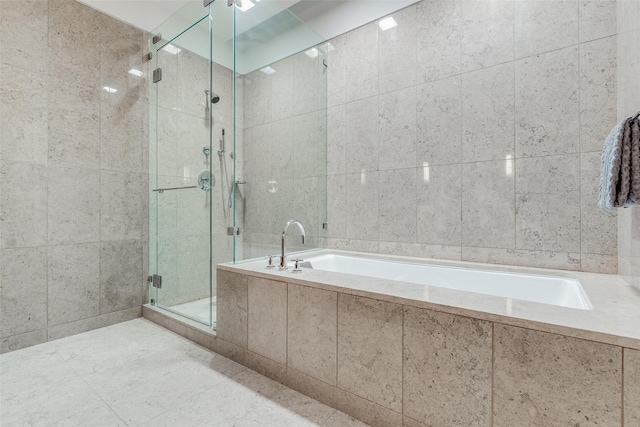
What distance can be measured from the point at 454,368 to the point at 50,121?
2809mm

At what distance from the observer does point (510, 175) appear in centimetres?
182

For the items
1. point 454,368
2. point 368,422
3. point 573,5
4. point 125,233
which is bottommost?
point 368,422

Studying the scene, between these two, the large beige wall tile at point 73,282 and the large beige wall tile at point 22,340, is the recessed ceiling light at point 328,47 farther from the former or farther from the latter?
the large beige wall tile at point 22,340

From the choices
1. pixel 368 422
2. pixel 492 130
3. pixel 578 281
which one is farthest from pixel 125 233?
pixel 578 281

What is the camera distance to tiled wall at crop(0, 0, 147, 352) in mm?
1851

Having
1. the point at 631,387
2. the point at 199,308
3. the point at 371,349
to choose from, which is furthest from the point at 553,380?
the point at 199,308

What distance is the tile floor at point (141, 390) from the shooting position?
1258 millimetres

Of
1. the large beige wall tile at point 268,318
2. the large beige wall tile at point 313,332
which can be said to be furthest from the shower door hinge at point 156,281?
the large beige wall tile at point 313,332

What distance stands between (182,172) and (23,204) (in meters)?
0.98

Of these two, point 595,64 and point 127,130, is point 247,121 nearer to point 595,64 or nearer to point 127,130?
point 127,130

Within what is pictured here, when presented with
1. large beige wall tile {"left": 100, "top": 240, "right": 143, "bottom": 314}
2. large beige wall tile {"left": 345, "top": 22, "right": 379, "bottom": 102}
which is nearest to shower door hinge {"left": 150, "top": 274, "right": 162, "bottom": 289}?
large beige wall tile {"left": 100, "top": 240, "right": 143, "bottom": 314}

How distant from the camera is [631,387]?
2.55 feet

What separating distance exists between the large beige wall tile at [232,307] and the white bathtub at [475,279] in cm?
45

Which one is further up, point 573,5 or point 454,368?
point 573,5
